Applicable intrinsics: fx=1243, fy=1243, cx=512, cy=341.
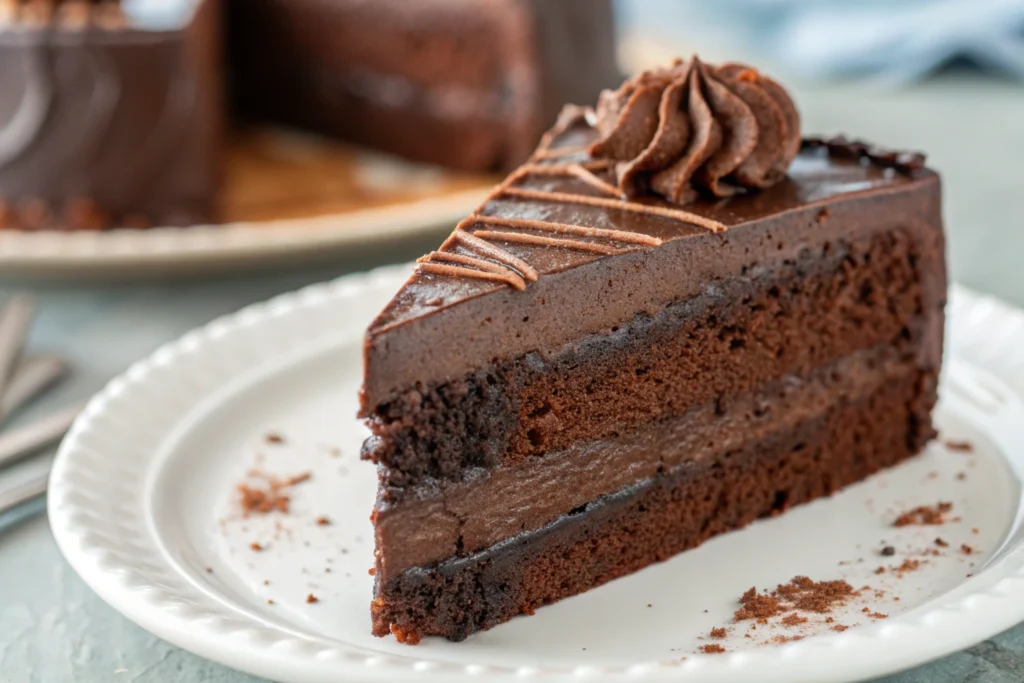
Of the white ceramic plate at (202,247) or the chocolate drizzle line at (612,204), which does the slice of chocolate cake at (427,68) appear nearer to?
the white ceramic plate at (202,247)

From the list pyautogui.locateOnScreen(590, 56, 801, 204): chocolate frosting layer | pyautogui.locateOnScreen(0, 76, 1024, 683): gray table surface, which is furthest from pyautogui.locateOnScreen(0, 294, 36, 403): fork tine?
pyautogui.locateOnScreen(590, 56, 801, 204): chocolate frosting layer

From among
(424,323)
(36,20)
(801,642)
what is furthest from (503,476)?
(36,20)

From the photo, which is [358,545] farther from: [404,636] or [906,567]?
[906,567]

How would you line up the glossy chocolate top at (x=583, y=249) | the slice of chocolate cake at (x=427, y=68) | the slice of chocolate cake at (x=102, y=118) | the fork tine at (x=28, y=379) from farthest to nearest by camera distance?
the slice of chocolate cake at (x=427, y=68) < the slice of chocolate cake at (x=102, y=118) < the fork tine at (x=28, y=379) < the glossy chocolate top at (x=583, y=249)

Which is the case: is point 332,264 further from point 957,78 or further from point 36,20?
point 957,78

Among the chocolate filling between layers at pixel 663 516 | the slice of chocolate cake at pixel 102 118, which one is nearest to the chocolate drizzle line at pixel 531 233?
the chocolate filling between layers at pixel 663 516

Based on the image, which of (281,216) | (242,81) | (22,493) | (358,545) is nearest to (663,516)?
(358,545)

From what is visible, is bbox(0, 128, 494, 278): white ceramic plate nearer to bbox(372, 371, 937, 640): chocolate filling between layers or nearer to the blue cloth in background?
bbox(372, 371, 937, 640): chocolate filling between layers
